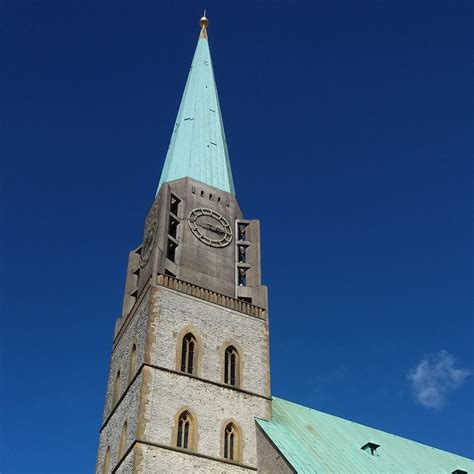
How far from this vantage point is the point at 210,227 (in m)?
41.4

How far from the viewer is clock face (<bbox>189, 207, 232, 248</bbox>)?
40.7 metres

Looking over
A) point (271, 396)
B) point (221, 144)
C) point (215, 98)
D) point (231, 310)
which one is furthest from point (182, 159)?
point (271, 396)

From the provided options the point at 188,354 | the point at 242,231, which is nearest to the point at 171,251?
the point at 242,231

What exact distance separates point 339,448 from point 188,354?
30.9 ft

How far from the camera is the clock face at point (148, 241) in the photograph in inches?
1583

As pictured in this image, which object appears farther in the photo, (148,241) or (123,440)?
(148,241)

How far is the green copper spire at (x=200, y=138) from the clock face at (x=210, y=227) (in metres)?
2.59

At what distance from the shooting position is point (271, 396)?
36.8m

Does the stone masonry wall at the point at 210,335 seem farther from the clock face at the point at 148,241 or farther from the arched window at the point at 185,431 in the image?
the clock face at the point at 148,241

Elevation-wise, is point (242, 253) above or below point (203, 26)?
below

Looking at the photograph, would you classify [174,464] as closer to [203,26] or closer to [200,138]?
[200,138]

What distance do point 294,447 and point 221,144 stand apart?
2153 centimetres

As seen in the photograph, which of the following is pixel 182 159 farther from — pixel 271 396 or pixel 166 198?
pixel 271 396

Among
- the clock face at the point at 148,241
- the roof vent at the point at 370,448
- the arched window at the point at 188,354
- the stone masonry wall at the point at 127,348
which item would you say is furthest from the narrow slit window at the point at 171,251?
the roof vent at the point at 370,448
